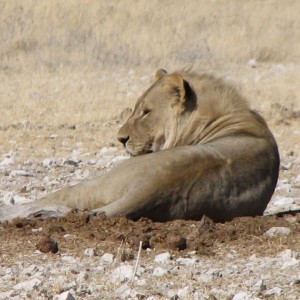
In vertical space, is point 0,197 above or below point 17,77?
above

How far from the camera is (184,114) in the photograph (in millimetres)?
8422

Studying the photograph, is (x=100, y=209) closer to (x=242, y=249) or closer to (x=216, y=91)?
(x=242, y=249)

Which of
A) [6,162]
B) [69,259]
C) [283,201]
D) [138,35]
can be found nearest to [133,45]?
[138,35]

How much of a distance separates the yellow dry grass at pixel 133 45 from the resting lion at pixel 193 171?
8.12m

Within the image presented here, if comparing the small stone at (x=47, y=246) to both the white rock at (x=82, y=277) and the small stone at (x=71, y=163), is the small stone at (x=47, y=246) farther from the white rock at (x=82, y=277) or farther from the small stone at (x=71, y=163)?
the small stone at (x=71, y=163)

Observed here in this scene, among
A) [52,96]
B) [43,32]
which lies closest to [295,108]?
[52,96]

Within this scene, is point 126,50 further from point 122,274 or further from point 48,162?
point 122,274

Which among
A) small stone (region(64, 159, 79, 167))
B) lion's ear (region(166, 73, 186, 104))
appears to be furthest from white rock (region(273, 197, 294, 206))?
small stone (region(64, 159, 79, 167))

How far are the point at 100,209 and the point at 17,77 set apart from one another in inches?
464

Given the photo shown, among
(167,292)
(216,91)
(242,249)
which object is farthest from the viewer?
(216,91)

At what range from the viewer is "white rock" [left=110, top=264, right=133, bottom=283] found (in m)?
5.60

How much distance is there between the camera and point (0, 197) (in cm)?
945

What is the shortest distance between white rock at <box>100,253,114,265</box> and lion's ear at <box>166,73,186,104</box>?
100 inches

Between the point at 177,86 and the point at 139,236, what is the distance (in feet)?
7.53
